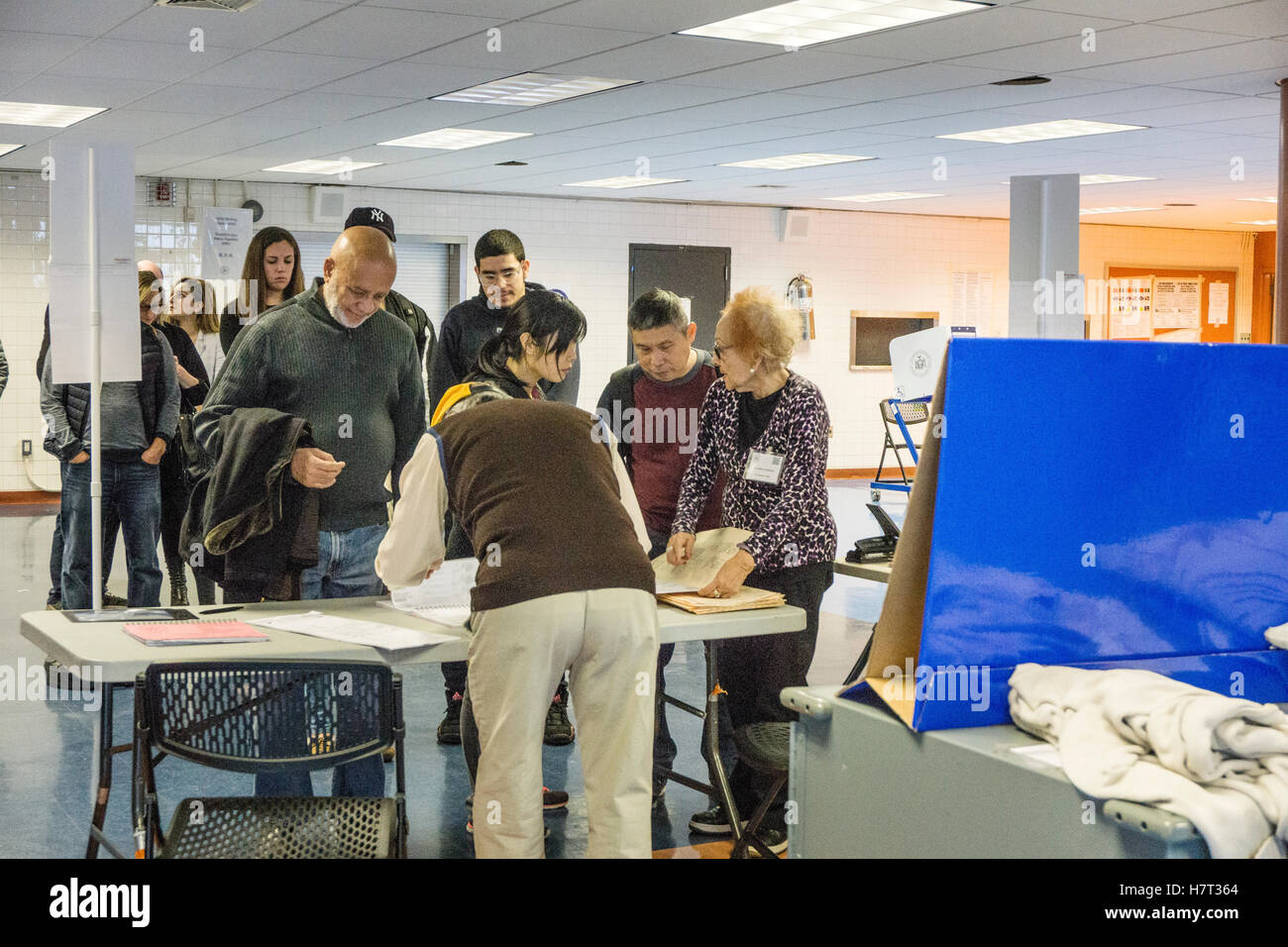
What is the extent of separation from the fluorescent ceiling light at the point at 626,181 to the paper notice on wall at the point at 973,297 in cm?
514

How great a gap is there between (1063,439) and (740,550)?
5.24 feet

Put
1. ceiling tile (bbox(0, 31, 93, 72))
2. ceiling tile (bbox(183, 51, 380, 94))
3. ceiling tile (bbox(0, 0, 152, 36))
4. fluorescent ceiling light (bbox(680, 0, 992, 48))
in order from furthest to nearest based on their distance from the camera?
ceiling tile (bbox(183, 51, 380, 94))
ceiling tile (bbox(0, 31, 93, 72))
fluorescent ceiling light (bbox(680, 0, 992, 48))
ceiling tile (bbox(0, 0, 152, 36))

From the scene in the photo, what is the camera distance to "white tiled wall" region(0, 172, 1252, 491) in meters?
11.7

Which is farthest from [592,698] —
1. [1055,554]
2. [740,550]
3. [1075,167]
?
[1075,167]

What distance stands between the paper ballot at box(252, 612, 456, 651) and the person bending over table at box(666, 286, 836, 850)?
781 millimetres

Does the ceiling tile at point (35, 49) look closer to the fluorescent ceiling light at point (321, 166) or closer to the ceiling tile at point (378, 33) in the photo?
the ceiling tile at point (378, 33)

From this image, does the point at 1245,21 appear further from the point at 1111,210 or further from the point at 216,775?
the point at 1111,210

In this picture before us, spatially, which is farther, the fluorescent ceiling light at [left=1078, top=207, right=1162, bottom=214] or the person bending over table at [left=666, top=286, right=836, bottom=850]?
the fluorescent ceiling light at [left=1078, top=207, right=1162, bottom=214]

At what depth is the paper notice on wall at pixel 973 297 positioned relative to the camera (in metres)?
16.1

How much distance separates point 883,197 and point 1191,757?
42.2 ft

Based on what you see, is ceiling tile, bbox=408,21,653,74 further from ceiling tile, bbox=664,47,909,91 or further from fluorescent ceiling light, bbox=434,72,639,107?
ceiling tile, bbox=664,47,909,91

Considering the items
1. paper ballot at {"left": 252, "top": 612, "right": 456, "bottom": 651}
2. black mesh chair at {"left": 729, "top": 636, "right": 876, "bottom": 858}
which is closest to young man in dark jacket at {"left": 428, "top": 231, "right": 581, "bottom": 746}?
black mesh chair at {"left": 729, "top": 636, "right": 876, "bottom": 858}

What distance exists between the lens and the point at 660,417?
407 centimetres

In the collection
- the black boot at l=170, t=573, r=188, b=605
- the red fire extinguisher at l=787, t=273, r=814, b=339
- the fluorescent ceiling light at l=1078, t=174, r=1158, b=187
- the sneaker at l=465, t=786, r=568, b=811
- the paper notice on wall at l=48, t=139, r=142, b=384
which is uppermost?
the fluorescent ceiling light at l=1078, t=174, r=1158, b=187
